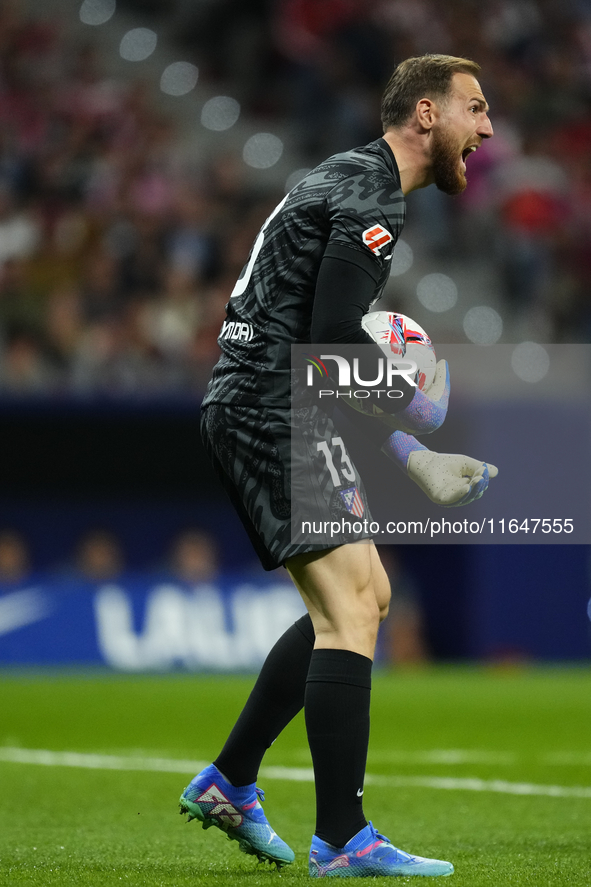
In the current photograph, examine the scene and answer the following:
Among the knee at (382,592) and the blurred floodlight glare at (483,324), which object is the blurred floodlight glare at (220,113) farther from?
the knee at (382,592)

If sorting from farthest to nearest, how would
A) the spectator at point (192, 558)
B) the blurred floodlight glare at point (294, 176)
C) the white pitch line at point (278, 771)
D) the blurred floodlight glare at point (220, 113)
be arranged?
the blurred floodlight glare at point (220, 113) → the blurred floodlight glare at point (294, 176) → the spectator at point (192, 558) → the white pitch line at point (278, 771)

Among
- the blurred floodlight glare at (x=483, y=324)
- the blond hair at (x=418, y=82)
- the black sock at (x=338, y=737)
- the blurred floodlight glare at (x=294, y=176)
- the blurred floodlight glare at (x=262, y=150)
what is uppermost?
the blurred floodlight glare at (x=262, y=150)

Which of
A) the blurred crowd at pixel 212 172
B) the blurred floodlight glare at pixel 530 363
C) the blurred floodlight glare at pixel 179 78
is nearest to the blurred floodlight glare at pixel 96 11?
the blurred crowd at pixel 212 172

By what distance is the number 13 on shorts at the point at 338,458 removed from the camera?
11.2 feet

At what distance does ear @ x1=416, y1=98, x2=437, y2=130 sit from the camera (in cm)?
355

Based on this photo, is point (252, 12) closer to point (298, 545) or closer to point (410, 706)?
point (410, 706)

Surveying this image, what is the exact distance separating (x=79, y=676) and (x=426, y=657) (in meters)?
4.17

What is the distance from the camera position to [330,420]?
3.50 m

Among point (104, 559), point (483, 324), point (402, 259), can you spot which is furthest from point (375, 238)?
point (402, 259)

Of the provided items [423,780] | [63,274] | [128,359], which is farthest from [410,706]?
[63,274]

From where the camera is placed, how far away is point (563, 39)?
1570 cm

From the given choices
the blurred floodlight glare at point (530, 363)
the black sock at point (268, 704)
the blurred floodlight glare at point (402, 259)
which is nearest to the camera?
the black sock at point (268, 704)

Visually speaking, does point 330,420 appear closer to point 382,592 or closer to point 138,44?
point 382,592

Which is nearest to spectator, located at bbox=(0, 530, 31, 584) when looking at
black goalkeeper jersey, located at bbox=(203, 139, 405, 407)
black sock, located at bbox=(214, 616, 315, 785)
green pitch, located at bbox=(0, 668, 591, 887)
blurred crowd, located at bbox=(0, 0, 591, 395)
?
blurred crowd, located at bbox=(0, 0, 591, 395)
